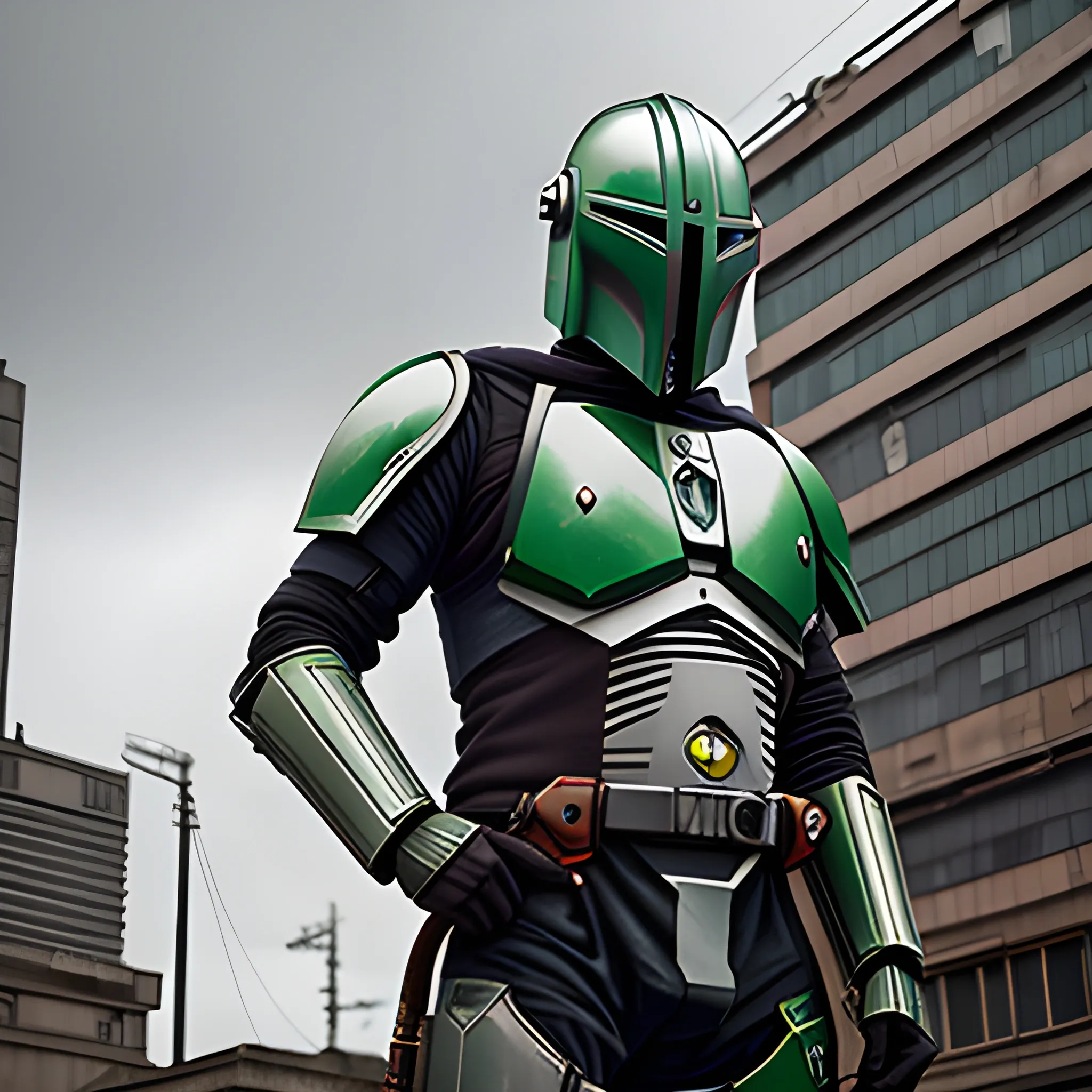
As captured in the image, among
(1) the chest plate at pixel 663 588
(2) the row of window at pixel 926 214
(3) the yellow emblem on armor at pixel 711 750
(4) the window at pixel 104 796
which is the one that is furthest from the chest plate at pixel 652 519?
(4) the window at pixel 104 796

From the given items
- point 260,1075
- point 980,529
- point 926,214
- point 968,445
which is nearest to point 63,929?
point 260,1075

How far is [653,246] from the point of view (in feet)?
11.4

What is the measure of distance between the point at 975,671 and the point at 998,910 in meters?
3.06

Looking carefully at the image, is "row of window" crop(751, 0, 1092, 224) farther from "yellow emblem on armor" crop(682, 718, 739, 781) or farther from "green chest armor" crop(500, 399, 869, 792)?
"yellow emblem on armor" crop(682, 718, 739, 781)

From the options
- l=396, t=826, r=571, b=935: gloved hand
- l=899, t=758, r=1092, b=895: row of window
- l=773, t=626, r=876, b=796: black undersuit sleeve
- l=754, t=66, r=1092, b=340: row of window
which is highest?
l=754, t=66, r=1092, b=340: row of window

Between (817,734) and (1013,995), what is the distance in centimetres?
1993

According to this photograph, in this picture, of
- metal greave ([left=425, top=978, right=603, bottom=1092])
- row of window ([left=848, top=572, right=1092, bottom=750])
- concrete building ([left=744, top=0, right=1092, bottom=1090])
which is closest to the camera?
metal greave ([left=425, top=978, right=603, bottom=1092])

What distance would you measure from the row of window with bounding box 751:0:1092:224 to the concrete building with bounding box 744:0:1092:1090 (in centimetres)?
4

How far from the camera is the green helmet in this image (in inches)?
138

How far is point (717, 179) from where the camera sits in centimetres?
361

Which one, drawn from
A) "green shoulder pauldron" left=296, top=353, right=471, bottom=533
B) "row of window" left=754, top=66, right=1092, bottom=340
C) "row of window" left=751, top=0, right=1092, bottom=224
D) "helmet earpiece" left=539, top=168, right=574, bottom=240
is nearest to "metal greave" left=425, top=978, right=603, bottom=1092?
"green shoulder pauldron" left=296, top=353, right=471, bottom=533

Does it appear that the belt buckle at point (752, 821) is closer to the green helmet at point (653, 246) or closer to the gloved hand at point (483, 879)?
the gloved hand at point (483, 879)

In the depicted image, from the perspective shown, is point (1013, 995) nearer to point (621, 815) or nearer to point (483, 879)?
point (621, 815)

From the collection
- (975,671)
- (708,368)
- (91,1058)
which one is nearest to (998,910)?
(975,671)
